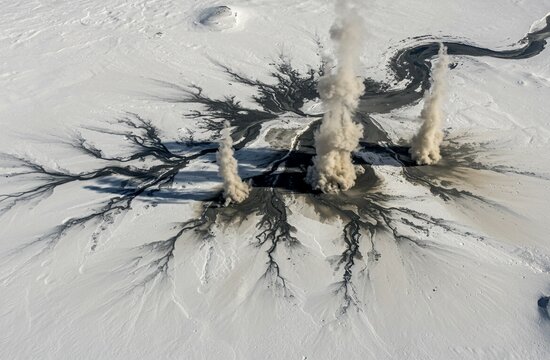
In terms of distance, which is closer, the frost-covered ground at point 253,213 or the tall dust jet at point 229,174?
the frost-covered ground at point 253,213

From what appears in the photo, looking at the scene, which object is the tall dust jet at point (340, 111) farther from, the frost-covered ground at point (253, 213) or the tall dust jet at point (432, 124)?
the tall dust jet at point (432, 124)

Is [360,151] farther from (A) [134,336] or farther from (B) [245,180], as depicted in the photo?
(A) [134,336]

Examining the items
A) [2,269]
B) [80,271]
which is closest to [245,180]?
[80,271]

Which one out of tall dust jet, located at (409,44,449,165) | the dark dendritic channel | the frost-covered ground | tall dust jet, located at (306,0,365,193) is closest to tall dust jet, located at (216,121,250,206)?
the dark dendritic channel

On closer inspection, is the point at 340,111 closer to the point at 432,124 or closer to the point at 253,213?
the point at 432,124

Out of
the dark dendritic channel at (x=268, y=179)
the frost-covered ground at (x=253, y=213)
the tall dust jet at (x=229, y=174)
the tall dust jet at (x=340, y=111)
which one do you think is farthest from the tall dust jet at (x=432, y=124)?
the tall dust jet at (x=229, y=174)

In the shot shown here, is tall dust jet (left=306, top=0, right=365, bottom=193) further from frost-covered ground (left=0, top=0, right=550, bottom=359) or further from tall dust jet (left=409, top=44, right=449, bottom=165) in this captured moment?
tall dust jet (left=409, top=44, right=449, bottom=165)
